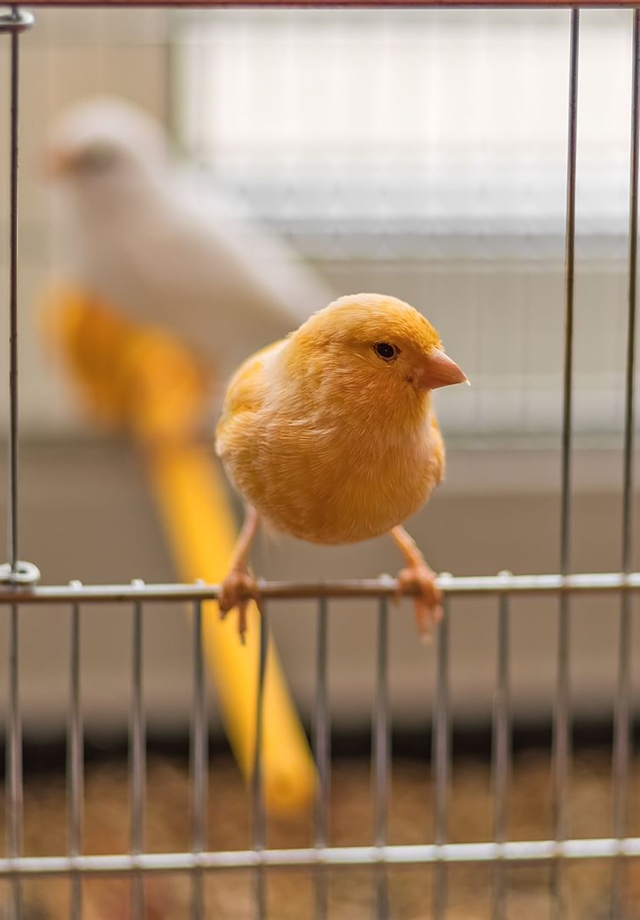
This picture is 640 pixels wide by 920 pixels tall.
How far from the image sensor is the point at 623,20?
2.25 m

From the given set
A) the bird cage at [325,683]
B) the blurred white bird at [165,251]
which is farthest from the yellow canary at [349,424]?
the blurred white bird at [165,251]

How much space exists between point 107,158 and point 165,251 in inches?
8.2

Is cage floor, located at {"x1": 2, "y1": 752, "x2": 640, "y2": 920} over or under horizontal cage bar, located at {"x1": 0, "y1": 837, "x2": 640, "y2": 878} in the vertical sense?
under

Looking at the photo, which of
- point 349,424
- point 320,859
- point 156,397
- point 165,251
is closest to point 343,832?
point 156,397

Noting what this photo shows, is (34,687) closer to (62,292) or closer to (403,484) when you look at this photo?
(62,292)

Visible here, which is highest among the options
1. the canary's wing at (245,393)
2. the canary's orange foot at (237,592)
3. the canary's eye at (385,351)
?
the canary's eye at (385,351)

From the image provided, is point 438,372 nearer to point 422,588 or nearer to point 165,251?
point 422,588

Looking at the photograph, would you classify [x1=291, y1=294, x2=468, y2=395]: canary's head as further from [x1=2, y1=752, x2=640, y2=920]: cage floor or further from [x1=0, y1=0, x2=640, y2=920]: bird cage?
[x1=2, y1=752, x2=640, y2=920]: cage floor

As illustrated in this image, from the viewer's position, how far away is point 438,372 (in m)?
0.73

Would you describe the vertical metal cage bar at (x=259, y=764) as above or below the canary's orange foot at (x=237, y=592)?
below

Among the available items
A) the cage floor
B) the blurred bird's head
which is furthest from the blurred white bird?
the cage floor

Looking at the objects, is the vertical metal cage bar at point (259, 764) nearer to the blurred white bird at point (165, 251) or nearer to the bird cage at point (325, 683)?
the bird cage at point (325, 683)

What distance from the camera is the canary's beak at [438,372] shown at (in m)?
0.73

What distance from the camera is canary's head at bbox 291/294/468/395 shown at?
0.73 m
